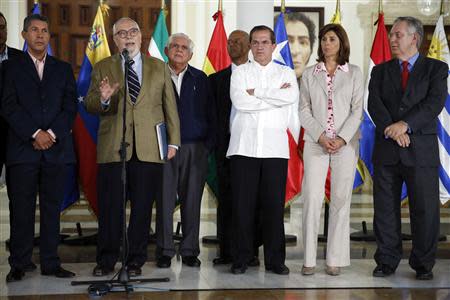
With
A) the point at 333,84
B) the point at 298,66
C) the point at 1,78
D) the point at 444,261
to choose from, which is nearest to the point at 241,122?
the point at 333,84

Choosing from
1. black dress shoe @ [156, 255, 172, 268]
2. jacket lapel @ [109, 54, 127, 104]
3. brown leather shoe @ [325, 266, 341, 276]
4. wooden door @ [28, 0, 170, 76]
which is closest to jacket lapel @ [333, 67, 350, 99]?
brown leather shoe @ [325, 266, 341, 276]

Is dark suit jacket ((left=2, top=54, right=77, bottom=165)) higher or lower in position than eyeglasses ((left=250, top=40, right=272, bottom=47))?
lower

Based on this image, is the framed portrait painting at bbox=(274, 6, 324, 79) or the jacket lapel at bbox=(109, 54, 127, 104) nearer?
the jacket lapel at bbox=(109, 54, 127, 104)

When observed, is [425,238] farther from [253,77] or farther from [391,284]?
[253,77]

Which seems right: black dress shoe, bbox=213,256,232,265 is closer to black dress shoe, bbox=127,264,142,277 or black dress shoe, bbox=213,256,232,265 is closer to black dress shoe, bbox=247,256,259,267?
black dress shoe, bbox=247,256,259,267

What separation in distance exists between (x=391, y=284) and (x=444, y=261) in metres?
1.10

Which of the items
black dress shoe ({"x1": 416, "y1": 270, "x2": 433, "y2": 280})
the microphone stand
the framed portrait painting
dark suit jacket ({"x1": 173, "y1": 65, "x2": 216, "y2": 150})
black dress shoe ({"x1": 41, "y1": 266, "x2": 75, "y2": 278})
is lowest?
black dress shoe ({"x1": 416, "y1": 270, "x2": 433, "y2": 280})

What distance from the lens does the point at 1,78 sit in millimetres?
4922

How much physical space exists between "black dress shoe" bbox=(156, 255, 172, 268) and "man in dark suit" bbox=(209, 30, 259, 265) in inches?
13.7

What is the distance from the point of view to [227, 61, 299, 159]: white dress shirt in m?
5.06

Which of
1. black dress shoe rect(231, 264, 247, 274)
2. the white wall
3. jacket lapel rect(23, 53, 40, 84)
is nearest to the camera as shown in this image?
jacket lapel rect(23, 53, 40, 84)

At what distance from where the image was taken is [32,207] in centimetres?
494

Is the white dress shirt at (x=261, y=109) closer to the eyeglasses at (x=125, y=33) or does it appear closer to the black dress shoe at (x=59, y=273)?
the eyeglasses at (x=125, y=33)

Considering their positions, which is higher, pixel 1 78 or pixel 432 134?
pixel 1 78
